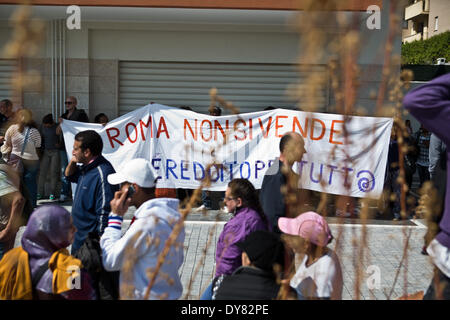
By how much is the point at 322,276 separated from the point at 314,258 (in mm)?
176

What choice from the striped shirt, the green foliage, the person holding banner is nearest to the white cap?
the person holding banner

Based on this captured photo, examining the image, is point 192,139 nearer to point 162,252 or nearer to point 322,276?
point 322,276

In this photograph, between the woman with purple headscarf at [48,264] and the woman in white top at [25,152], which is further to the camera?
the woman in white top at [25,152]

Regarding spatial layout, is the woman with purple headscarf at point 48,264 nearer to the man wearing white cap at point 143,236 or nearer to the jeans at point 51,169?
the man wearing white cap at point 143,236

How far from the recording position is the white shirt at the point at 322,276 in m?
2.89

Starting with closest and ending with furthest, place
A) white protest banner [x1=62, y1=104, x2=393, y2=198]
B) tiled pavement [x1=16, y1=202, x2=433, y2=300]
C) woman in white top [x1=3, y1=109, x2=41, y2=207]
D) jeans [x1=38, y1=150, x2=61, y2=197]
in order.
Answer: tiled pavement [x1=16, y1=202, x2=433, y2=300]
woman in white top [x1=3, y1=109, x2=41, y2=207]
white protest banner [x1=62, y1=104, x2=393, y2=198]
jeans [x1=38, y1=150, x2=61, y2=197]

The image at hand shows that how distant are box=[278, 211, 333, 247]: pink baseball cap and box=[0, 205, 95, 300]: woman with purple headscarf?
3.98ft

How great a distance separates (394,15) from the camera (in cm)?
171

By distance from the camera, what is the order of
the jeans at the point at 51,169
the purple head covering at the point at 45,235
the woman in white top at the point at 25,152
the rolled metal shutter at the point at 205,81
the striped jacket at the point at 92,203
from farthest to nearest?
1. the rolled metal shutter at the point at 205,81
2. the jeans at the point at 51,169
3. the woman in white top at the point at 25,152
4. the striped jacket at the point at 92,203
5. the purple head covering at the point at 45,235

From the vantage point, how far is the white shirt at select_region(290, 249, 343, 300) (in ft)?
9.47

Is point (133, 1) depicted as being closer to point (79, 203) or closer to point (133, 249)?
point (79, 203)

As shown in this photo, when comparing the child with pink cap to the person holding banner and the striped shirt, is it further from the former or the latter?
the striped shirt

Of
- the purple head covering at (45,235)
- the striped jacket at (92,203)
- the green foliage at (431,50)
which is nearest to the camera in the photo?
the purple head covering at (45,235)

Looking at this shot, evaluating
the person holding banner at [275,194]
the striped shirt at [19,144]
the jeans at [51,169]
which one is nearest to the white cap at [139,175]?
the person holding banner at [275,194]
